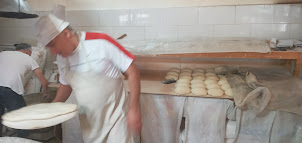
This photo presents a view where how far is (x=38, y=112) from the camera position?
57cm

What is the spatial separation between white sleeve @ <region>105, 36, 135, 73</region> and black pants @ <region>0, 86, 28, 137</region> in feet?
1.11

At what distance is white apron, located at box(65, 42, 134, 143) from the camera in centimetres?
83

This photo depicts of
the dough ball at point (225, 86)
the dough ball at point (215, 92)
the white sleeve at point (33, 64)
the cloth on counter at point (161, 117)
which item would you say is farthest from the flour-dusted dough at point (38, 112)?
the dough ball at point (225, 86)

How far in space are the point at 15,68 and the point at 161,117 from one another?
1037mm

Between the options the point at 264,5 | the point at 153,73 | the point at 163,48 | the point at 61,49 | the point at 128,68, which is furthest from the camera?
the point at 153,73

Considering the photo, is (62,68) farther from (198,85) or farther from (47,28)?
(198,85)

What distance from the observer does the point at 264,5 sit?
169cm

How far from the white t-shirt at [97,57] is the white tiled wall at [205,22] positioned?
80 centimetres

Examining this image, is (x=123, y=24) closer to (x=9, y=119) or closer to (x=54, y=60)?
(x=54, y=60)

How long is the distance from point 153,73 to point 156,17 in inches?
19.1

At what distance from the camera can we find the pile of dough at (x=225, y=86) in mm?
1363

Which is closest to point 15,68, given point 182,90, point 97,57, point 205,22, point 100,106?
point 97,57

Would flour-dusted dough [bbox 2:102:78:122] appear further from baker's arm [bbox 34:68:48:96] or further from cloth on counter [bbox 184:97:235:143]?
cloth on counter [bbox 184:97:235:143]

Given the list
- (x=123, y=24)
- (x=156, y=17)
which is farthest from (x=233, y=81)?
(x=123, y=24)
